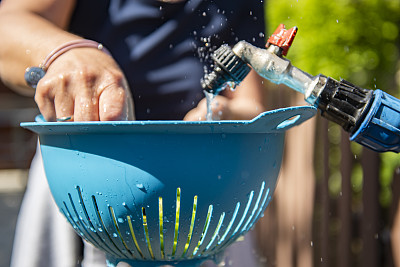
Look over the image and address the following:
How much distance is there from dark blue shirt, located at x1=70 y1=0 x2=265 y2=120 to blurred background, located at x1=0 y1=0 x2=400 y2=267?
1.15 meters

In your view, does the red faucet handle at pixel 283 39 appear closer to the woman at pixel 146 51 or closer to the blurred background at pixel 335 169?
the woman at pixel 146 51

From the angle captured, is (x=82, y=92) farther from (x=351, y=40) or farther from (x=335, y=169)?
(x=351, y=40)

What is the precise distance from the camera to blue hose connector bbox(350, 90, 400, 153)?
3.06 ft

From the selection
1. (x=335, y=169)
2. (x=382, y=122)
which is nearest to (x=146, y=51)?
(x=382, y=122)

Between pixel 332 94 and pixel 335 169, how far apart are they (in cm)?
279

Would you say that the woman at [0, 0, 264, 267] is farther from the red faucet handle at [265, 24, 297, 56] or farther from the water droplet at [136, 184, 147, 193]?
the water droplet at [136, 184, 147, 193]

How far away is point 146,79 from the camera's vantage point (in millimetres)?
1742

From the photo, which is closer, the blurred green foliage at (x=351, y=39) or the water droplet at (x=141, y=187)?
the water droplet at (x=141, y=187)

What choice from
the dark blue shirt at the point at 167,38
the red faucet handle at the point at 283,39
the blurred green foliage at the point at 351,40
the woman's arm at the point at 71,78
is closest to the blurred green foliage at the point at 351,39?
the blurred green foliage at the point at 351,40

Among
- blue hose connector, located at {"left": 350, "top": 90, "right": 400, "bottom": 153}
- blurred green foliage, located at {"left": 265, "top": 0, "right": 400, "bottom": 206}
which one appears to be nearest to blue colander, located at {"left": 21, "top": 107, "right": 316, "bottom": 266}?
blue hose connector, located at {"left": 350, "top": 90, "right": 400, "bottom": 153}

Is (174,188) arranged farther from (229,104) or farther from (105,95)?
(229,104)

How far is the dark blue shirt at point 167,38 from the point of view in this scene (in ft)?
5.62

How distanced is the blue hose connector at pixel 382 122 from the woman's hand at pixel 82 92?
18.5 inches

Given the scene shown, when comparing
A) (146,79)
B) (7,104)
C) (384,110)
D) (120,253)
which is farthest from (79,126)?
(7,104)
